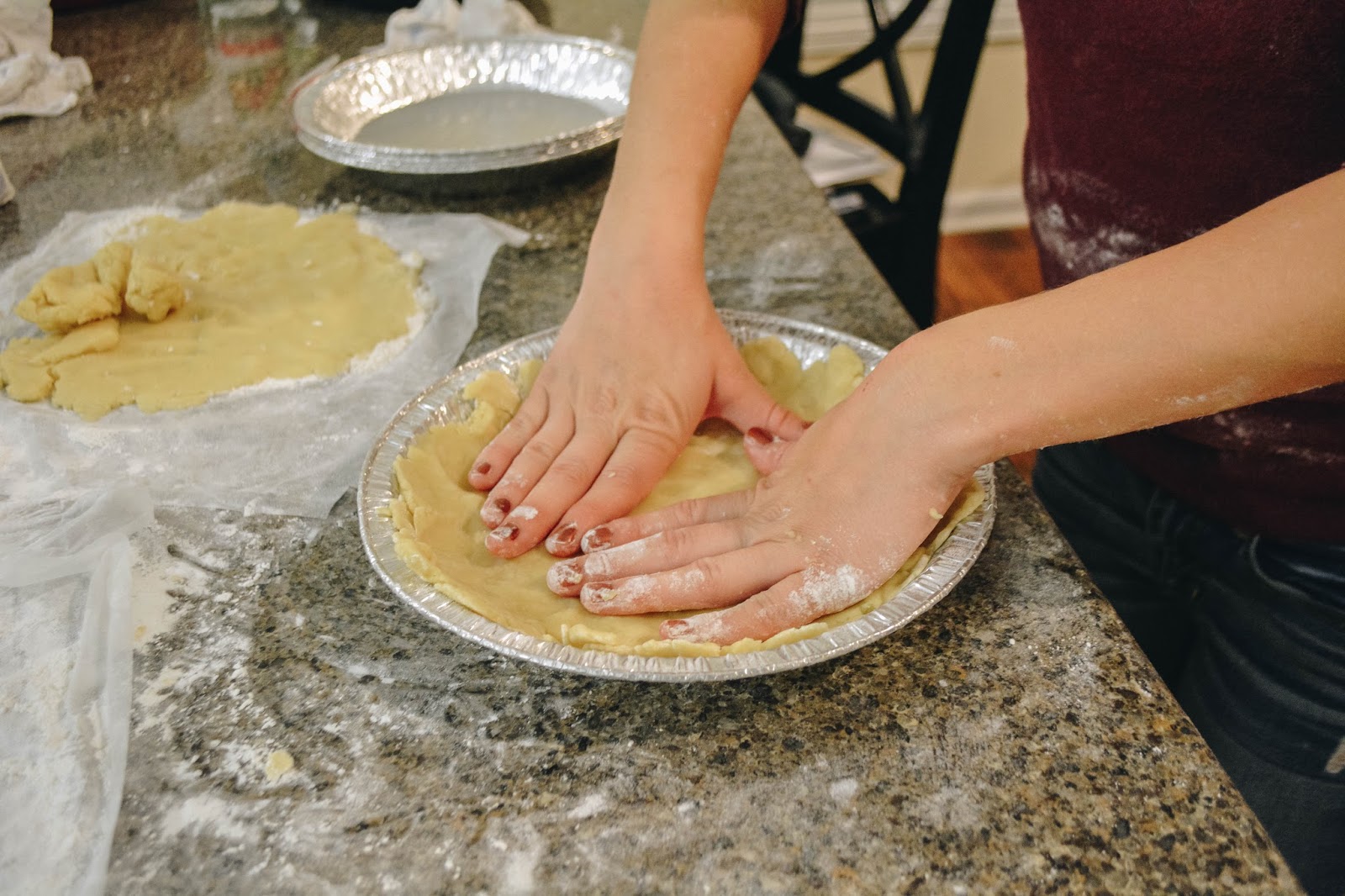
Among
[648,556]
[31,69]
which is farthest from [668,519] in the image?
[31,69]

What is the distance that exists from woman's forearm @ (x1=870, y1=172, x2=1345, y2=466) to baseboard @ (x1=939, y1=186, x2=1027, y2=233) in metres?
3.20

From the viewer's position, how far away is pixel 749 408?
3.37 feet

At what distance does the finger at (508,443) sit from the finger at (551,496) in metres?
0.03

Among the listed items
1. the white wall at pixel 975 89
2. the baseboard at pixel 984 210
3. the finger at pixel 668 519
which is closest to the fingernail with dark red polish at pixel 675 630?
the finger at pixel 668 519

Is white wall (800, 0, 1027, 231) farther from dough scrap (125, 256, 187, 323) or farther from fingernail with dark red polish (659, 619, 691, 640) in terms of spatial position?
fingernail with dark red polish (659, 619, 691, 640)

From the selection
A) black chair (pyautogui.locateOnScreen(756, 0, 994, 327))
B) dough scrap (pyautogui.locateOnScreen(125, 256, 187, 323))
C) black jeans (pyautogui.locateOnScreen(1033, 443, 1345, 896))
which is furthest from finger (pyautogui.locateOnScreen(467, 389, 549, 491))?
black chair (pyautogui.locateOnScreen(756, 0, 994, 327))

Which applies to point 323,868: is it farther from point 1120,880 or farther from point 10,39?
point 10,39

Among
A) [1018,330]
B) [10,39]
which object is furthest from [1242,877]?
[10,39]

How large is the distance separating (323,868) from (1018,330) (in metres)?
0.66

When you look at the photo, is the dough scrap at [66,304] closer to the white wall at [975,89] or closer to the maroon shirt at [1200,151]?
the maroon shirt at [1200,151]

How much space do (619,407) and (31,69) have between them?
5.47ft

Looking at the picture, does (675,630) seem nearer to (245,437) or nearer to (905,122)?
(245,437)

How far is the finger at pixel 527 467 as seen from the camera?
0.92 metres

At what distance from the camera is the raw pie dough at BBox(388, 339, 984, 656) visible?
77 cm
